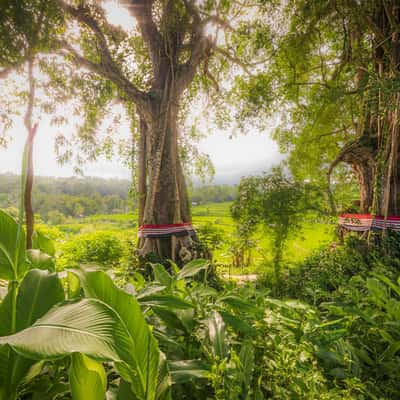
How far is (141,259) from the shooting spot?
2879 mm

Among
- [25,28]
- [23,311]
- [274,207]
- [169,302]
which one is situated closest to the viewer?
[23,311]

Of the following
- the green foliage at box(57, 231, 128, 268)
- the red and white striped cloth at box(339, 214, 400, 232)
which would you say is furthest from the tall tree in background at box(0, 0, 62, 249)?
the red and white striped cloth at box(339, 214, 400, 232)

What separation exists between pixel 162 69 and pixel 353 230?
3303mm

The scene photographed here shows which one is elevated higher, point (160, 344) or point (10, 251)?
point (10, 251)

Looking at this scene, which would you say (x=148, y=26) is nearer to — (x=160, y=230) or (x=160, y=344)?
(x=160, y=230)

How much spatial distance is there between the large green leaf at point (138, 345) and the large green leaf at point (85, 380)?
0.23 ft

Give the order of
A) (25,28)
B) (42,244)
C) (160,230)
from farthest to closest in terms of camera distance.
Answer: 1. (160,230)
2. (25,28)
3. (42,244)

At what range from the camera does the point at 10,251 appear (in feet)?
2.00

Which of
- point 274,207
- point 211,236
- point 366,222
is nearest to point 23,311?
point 274,207

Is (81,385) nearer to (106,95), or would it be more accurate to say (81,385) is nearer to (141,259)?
(141,259)

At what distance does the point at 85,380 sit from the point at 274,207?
238cm

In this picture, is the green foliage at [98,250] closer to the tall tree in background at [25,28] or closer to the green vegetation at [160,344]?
the tall tree in background at [25,28]

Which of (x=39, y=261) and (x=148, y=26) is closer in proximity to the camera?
(x=39, y=261)

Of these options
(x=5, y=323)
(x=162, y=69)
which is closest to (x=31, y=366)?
(x=5, y=323)
